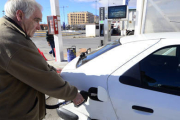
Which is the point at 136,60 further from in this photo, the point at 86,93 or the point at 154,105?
the point at 86,93

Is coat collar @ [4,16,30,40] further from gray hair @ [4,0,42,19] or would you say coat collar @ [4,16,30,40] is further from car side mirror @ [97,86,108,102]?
car side mirror @ [97,86,108,102]

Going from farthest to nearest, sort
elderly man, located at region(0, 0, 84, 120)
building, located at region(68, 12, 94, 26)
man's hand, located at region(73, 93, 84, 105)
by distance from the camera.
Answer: building, located at region(68, 12, 94, 26) < man's hand, located at region(73, 93, 84, 105) < elderly man, located at region(0, 0, 84, 120)

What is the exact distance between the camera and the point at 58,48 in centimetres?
558

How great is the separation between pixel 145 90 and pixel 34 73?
42.0 inches

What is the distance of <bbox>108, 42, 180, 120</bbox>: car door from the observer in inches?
46.7

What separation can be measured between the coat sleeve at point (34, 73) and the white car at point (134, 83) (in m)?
0.46

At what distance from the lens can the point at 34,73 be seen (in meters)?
1.01

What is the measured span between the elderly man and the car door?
573 millimetres

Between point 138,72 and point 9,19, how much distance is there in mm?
1331

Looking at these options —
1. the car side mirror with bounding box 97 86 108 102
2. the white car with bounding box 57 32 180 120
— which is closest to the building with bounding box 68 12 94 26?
the white car with bounding box 57 32 180 120

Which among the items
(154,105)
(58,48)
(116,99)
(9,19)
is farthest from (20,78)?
(58,48)

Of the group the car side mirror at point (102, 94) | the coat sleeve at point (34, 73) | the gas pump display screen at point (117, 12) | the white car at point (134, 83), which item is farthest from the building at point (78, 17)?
the coat sleeve at point (34, 73)

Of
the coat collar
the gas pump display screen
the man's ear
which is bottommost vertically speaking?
the coat collar

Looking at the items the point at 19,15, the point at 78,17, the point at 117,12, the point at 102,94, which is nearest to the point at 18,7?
the point at 19,15
